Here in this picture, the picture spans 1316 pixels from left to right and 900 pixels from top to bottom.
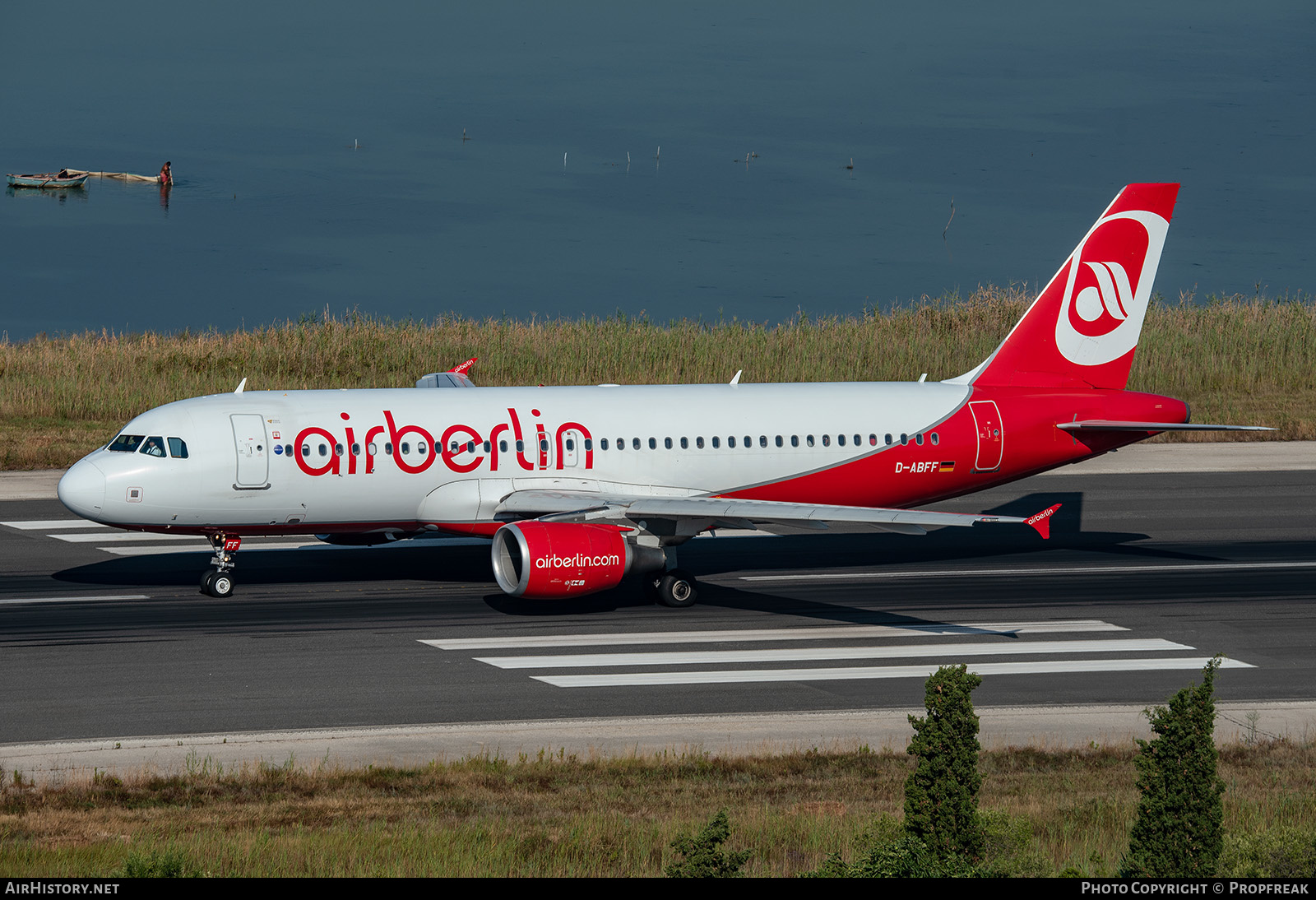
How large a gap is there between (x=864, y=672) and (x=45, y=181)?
118252 mm

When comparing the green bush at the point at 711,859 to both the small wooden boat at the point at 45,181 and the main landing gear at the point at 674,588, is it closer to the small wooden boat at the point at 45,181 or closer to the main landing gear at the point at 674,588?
the main landing gear at the point at 674,588

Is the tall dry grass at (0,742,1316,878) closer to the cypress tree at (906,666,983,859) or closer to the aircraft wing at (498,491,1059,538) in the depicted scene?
the cypress tree at (906,666,983,859)

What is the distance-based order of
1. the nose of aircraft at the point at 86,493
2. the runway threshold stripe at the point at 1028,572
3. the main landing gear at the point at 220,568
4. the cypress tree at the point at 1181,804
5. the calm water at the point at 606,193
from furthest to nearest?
the calm water at the point at 606,193
the runway threshold stripe at the point at 1028,572
the main landing gear at the point at 220,568
the nose of aircraft at the point at 86,493
the cypress tree at the point at 1181,804

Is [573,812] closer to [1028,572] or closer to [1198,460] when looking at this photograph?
[1028,572]

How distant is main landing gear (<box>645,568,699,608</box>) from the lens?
1250 inches

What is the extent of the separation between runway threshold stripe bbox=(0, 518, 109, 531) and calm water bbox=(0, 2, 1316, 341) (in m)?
45.5

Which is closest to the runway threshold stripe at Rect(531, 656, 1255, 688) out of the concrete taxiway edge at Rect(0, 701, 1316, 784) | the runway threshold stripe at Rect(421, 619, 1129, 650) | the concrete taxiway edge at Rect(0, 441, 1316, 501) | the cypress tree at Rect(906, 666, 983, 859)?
the concrete taxiway edge at Rect(0, 701, 1316, 784)

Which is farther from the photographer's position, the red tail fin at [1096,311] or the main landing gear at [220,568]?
the red tail fin at [1096,311]

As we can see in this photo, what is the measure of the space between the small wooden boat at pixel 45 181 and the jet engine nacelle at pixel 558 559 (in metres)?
112

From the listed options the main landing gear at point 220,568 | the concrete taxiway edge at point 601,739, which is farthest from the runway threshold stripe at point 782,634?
the main landing gear at point 220,568

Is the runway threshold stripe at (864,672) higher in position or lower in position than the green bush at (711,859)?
lower

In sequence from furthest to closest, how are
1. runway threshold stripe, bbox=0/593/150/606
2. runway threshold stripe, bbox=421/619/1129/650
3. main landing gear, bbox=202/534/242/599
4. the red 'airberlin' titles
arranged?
main landing gear, bbox=202/534/242/599 → runway threshold stripe, bbox=0/593/150/606 → the red 'airberlin' titles → runway threshold stripe, bbox=421/619/1129/650

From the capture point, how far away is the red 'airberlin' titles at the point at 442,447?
31.4 m

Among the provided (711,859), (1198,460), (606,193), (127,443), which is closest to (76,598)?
(127,443)
